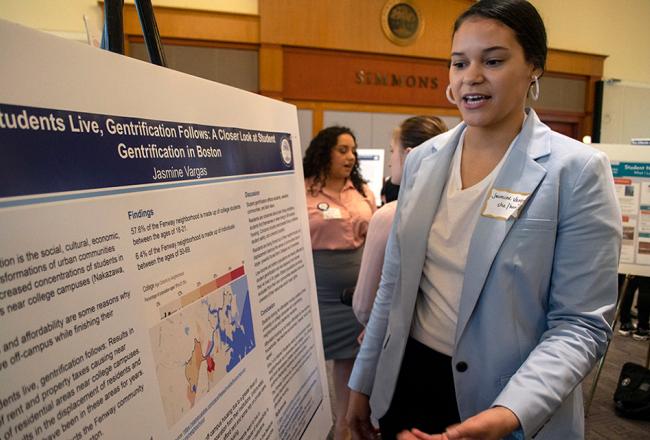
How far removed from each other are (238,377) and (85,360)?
0.36 metres

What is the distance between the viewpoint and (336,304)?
2.52 metres

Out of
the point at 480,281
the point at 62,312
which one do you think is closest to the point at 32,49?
the point at 62,312

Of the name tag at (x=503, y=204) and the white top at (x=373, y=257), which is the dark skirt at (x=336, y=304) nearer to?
the white top at (x=373, y=257)

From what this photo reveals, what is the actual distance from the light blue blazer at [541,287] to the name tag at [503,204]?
0.05ft

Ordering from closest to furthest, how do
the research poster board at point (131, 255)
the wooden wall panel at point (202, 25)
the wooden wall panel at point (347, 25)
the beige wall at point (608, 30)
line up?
1. the research poster board at point (131, 255)
2. the wooden wall panel at point (202, 25)
3. the wooden wall panel at point (347, 25)
4. the beige wall at point (608, 30)

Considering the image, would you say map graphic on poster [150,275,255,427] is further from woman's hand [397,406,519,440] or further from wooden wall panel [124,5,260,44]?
wooden wall panel [124,5,260,44]

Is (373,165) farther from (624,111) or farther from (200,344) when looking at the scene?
(624,111)

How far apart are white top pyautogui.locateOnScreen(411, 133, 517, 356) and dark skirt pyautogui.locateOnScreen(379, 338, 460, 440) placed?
0.04 metres

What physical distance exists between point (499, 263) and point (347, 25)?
646 centimetres

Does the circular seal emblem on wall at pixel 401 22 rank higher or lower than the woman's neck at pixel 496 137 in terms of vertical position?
higher

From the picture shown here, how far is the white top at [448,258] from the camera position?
1.14 meters

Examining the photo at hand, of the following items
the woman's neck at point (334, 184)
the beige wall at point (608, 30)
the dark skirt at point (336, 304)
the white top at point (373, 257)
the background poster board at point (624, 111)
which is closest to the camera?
the white top at point (373, 257)

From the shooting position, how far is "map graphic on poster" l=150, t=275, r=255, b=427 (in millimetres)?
646

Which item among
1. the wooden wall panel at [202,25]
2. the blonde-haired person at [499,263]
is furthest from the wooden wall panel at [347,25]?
the blonde-haired person at [499,263]
